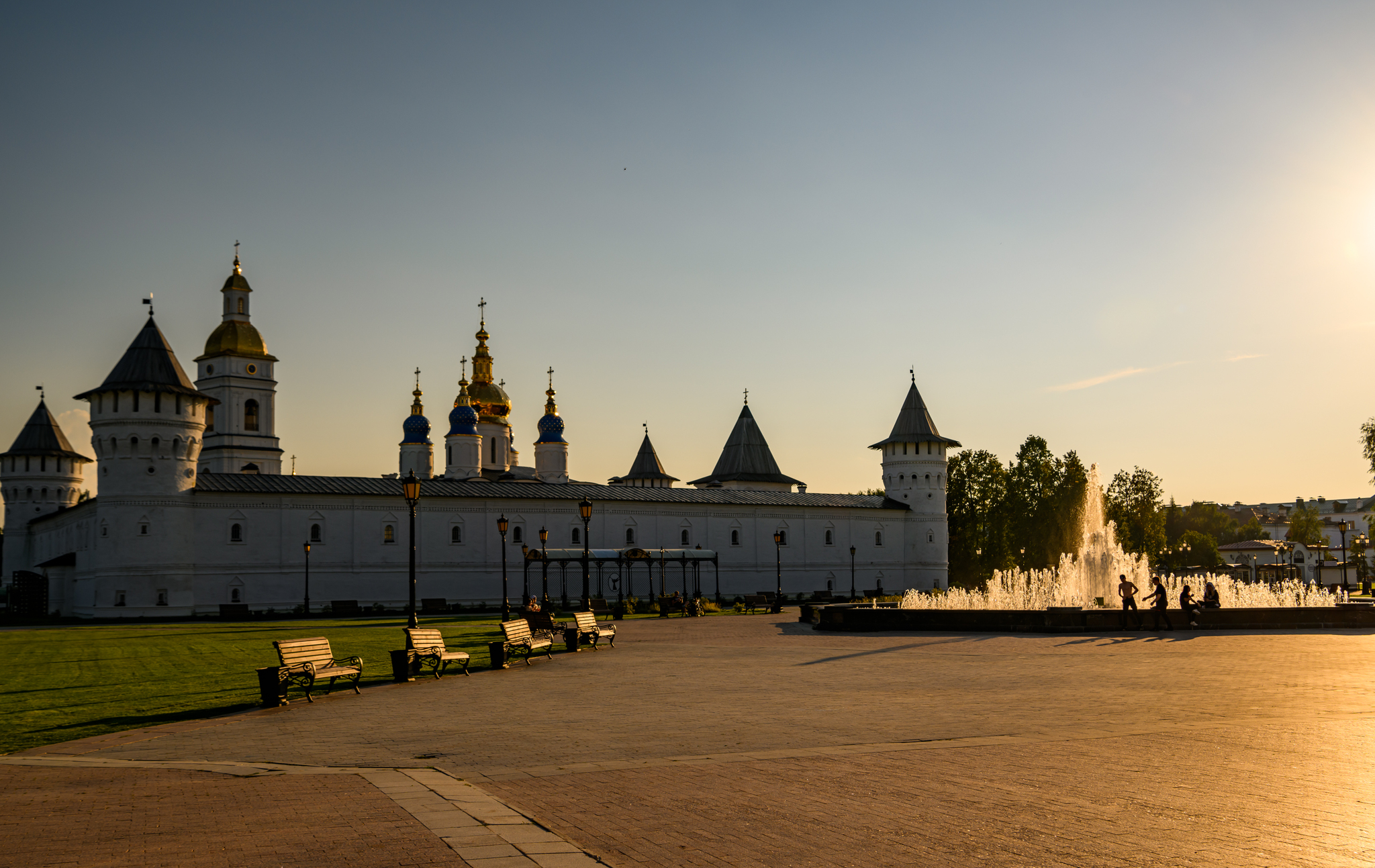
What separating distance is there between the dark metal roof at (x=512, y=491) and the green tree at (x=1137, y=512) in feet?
70.7

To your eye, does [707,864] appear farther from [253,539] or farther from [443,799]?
[253,539]

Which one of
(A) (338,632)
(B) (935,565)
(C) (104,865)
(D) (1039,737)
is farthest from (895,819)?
(B) (935,565)

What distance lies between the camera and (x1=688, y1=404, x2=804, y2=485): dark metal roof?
79562 millimetres

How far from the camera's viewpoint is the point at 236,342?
203 ft

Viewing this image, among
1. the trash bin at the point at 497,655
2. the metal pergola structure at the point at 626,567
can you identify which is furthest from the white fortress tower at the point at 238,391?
the trash bin at the point at 497,655

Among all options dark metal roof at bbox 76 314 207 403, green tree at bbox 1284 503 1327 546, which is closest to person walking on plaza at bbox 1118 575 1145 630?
dark metal roof at bbox 76 314 207 403

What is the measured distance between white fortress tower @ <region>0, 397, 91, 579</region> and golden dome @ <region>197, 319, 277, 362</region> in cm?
1074

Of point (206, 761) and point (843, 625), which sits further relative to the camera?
point (843, 625)

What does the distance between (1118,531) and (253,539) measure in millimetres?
58513

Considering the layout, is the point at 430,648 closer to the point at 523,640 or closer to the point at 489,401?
the point at 523,640

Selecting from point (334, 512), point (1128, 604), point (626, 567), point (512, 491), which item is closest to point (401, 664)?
point (1128, 604)

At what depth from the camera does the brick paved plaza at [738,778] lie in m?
6.44

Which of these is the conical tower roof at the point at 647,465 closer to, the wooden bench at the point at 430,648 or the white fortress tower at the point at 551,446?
the white fortress tower at the point at 551,446

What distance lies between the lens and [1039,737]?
1039 centimetres
